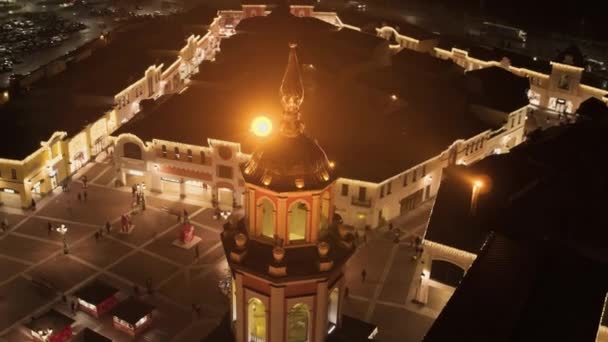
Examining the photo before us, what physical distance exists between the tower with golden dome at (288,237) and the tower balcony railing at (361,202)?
4584cm

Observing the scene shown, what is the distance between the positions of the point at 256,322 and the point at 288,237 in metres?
4.47

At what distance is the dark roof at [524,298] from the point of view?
36.1m

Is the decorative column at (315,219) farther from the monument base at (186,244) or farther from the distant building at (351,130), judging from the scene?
the monument base at (186,244)

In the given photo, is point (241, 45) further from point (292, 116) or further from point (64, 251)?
point (292, 116)

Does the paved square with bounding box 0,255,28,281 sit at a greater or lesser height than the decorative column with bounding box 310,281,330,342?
lesser

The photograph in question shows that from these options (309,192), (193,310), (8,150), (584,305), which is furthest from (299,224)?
(8,150)

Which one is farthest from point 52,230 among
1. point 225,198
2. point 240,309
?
point 240,309

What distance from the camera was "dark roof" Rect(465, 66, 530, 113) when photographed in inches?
3762

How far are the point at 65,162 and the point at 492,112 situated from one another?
53171 mm

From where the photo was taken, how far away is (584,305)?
4041 centimetres

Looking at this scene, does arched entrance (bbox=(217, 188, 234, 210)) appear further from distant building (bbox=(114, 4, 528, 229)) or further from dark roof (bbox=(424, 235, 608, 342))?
dark roof (bbox=(424, 235, 608, 342))

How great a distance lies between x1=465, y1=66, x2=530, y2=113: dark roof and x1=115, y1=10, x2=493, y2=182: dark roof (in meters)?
2.07

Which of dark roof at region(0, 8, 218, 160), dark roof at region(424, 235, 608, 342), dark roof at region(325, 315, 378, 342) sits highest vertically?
dark roof at region(325, 315, 378, 342)

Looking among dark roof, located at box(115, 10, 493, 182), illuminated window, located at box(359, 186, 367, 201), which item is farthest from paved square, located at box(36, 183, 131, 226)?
illuminated window, located at box(359, 186, 367, 201)
